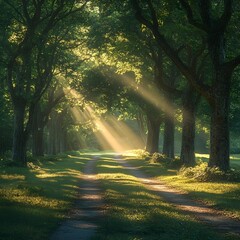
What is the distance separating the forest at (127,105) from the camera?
45.6 feet

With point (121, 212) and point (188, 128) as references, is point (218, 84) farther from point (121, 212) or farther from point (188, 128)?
point (121, 212)

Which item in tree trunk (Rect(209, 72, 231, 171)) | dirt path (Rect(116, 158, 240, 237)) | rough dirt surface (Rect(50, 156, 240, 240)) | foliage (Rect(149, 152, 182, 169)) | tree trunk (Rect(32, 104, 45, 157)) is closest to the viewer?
rough dirt surface (Rect(50, 156, 240, 240))

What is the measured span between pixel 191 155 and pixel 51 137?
118 feet

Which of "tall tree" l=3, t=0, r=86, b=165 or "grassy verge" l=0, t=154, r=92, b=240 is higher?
"tall tree" l=3, t=0, r=86, b=165

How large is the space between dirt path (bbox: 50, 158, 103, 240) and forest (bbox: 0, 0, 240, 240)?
6 centimetres

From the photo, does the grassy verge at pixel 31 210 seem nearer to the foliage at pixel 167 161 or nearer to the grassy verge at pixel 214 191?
the grassy verge at pixel 214 191

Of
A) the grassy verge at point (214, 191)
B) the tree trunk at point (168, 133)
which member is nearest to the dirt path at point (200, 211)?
the grassy verge at point (214, 191)

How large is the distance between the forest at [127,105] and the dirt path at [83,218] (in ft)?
0.21

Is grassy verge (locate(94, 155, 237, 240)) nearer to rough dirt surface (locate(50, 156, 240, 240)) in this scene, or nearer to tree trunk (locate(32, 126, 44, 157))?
rough dirt surface (locate(50, 156, 240, 240))

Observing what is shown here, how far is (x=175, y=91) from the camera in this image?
36.4 meters

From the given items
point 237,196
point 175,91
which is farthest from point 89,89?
point 237,196

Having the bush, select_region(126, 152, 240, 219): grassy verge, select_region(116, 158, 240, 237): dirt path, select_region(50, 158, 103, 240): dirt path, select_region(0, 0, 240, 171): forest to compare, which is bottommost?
select_region(50, 158, 103, 240): dirt path

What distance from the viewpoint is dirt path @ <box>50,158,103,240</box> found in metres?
11.5

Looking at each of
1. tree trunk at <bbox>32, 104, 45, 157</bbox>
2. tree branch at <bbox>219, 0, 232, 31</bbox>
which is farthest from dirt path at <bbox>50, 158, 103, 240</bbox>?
tree trunk at <bbox>32, 104, 45, 157</bbox>
